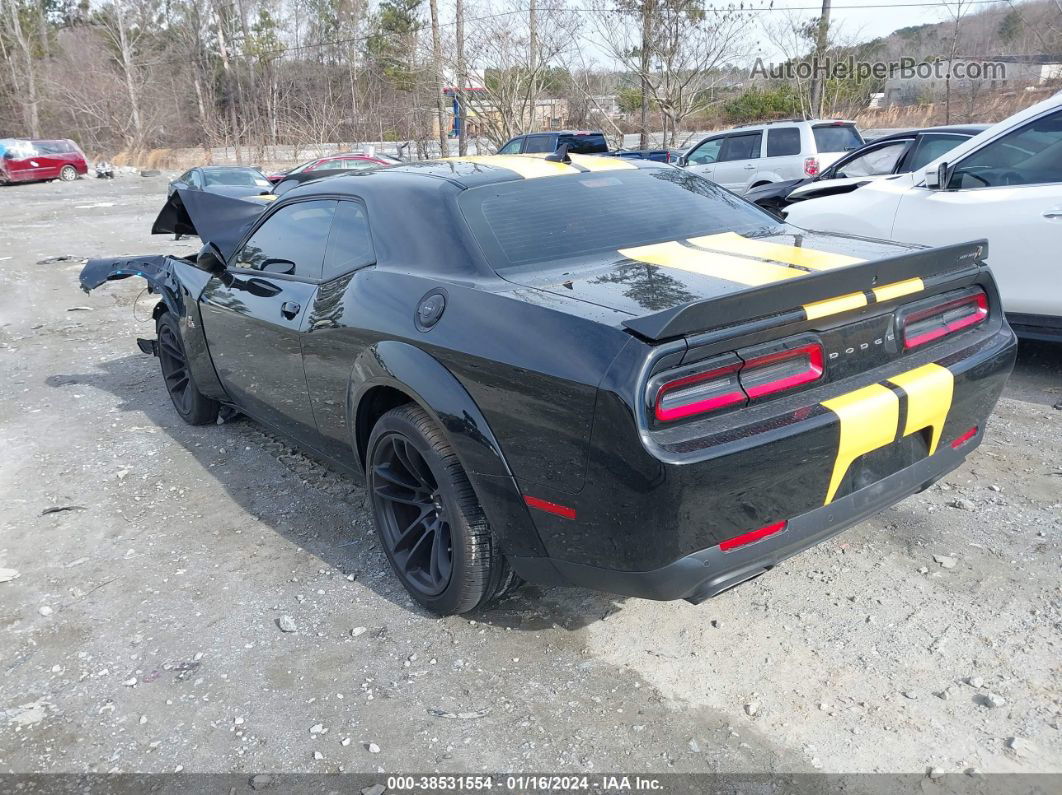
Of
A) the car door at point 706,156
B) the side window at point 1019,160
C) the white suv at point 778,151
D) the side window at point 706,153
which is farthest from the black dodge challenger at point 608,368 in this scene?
the side window at point 706,153

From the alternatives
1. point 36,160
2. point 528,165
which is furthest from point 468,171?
point 36,160

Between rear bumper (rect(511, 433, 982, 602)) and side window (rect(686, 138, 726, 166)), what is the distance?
39.8ft

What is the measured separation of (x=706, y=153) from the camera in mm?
14055

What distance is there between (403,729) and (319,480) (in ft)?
7.09

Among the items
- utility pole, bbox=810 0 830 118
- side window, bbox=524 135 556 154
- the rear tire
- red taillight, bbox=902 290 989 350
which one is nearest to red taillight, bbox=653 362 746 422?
red taillight, bbox=902 290 989 350

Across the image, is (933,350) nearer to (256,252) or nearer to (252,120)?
(256,252)

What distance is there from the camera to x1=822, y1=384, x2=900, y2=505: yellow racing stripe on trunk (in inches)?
93.0

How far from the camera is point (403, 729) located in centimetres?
252

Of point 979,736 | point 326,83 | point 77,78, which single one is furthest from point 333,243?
point 77,78

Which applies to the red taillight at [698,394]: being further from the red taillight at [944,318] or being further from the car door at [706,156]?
the car door at [706,156]

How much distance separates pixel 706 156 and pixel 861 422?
41.2 feet

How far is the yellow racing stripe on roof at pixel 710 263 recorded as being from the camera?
256 cm

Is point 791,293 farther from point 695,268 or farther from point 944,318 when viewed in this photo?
point 944,318

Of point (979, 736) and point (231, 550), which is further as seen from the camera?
point (231, 550)
